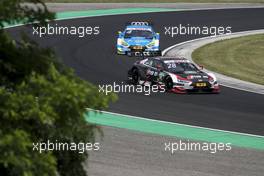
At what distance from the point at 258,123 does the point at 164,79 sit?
5497 millimetres

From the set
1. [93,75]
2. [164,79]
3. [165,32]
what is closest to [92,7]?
[165,32]

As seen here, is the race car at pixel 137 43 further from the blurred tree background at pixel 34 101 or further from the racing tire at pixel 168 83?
the blurred tree background at pixel 34 101

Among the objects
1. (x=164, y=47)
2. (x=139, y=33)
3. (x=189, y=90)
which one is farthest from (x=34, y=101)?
(x=164, y=47)

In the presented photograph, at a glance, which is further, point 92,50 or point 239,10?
point 239,10

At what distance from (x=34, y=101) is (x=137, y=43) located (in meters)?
28.1

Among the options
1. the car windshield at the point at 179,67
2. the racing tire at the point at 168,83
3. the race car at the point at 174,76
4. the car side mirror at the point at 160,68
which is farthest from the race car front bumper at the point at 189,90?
the car side mirror at the point at 160,68

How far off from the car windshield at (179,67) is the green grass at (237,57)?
10.6 feet

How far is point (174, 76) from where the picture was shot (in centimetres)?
2698

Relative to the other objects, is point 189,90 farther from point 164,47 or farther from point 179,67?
point 164,47

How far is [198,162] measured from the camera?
1758cm

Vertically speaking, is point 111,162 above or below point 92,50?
above

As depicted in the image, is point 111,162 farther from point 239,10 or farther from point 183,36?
point 239,10

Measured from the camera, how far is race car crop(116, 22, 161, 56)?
3581cm

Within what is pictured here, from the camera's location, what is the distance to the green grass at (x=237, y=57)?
31.8 m
